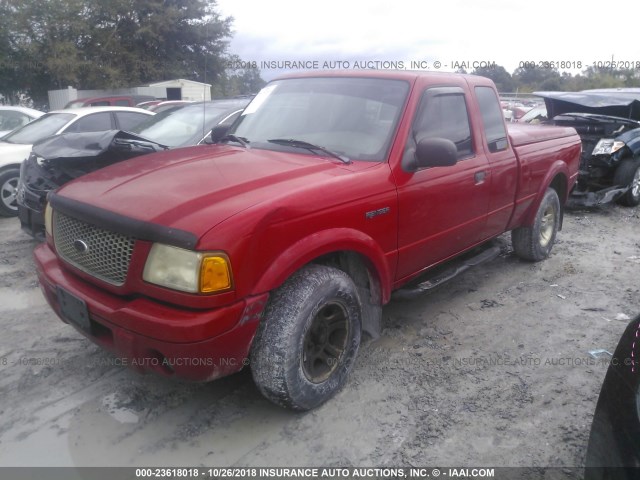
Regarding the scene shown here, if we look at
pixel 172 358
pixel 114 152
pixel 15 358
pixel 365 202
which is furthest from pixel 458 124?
pixel 15 358

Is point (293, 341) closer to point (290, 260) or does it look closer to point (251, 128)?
point (290, 260)

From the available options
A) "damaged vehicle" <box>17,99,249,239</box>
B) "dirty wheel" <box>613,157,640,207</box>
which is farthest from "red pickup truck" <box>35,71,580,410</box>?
"dirty wheel" <box>613,157,640,207</box>

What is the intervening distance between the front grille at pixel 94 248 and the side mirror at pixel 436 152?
1778mm

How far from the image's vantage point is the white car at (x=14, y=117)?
30.2 ft

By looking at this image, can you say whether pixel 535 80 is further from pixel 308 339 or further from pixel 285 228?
pixel 285 228

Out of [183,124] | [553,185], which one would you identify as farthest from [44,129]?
[553,185]

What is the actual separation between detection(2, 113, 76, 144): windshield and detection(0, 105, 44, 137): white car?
1.38m

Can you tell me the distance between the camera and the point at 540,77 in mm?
25156

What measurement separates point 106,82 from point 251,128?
29998mm

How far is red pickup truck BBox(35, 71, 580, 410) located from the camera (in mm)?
2479

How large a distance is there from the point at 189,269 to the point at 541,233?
4.33 meters

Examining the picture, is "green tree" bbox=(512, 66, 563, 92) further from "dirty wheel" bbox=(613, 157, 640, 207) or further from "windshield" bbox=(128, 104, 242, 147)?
"windshield" bbox=(128, 104, 242, 147)

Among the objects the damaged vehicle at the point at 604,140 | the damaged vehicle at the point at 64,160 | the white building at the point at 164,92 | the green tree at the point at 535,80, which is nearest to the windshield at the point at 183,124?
the damaged vehicle at the point at 64,160

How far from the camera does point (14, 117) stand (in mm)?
9312
